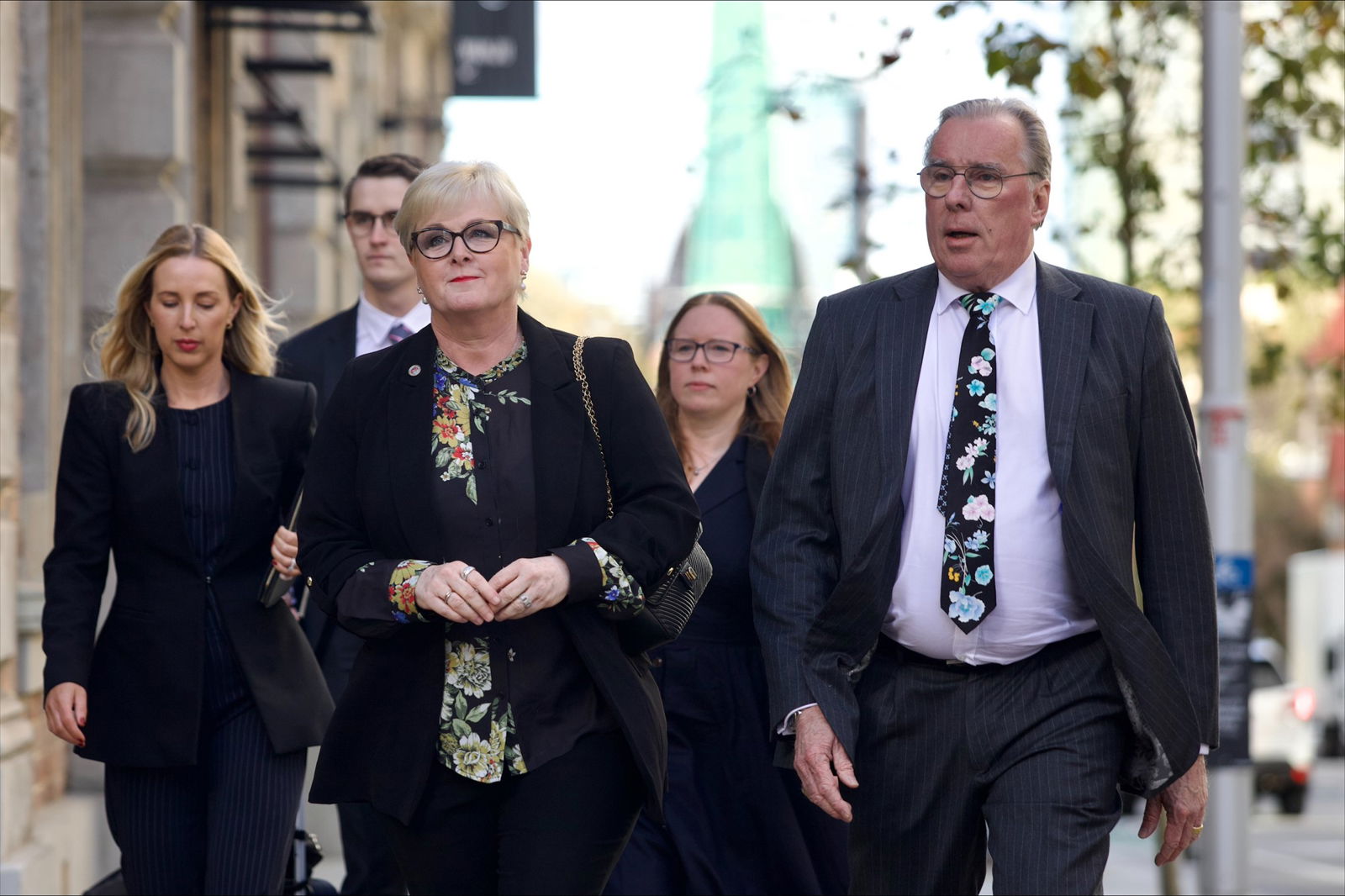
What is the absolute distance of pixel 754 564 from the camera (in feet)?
14.0

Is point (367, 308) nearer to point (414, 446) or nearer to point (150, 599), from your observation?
point (150, 599)

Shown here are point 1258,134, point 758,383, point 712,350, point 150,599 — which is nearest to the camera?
point 150,599

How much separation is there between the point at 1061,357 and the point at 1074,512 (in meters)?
0.35

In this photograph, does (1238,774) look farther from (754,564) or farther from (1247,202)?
(754,564)

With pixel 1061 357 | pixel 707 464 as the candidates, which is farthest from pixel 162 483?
pixel 1061 357

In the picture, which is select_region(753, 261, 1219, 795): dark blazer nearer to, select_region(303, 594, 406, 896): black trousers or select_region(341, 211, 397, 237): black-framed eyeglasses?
select_region(303, 594, 406, 896): black trousers

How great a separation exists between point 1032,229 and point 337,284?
1567cm

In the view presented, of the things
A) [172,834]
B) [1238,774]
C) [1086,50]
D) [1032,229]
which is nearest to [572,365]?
[1032,229]

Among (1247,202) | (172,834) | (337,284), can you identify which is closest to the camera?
(172,834)

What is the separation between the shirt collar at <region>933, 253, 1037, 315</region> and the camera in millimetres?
4152

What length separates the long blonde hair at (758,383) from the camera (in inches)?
235

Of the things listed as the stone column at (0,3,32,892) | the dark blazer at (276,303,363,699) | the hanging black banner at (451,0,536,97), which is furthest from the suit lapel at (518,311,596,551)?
the hanging black banner at (451,0,536,97)

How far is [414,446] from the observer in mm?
3939

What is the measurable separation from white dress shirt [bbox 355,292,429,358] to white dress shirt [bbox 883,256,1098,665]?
96.6 inches
